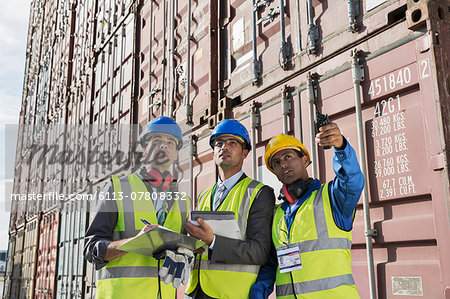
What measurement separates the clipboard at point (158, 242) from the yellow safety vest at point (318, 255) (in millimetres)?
462

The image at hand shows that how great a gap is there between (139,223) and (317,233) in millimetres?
894

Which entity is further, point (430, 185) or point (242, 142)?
point (242, 142)

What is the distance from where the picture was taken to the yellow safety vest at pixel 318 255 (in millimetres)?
1974

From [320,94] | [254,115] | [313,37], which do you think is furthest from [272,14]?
[320,94]

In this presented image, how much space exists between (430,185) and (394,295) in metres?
0.66

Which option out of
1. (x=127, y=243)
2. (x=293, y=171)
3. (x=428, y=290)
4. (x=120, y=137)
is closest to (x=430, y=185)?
(x=428, y=290)

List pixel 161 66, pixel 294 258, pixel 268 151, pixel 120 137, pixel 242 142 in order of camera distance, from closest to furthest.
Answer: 1. pixel 294 258
2. pixel 268 151
3. pixel 242 142
4. pixel 161 66
5. pixel 120 137

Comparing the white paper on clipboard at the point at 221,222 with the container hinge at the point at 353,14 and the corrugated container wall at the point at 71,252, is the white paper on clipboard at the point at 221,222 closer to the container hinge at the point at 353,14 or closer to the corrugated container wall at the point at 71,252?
the container hinge at the point at 353,14

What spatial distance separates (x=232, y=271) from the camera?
2.21 metres

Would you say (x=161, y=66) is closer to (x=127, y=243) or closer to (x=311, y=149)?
(x=311, y=149)

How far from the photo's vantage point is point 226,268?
223cm

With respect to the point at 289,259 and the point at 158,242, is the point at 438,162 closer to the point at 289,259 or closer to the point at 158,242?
the point at 289,259

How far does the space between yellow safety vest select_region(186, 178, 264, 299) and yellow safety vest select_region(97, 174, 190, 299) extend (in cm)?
19

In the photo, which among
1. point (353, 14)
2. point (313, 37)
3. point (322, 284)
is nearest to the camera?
point (322, 284)
